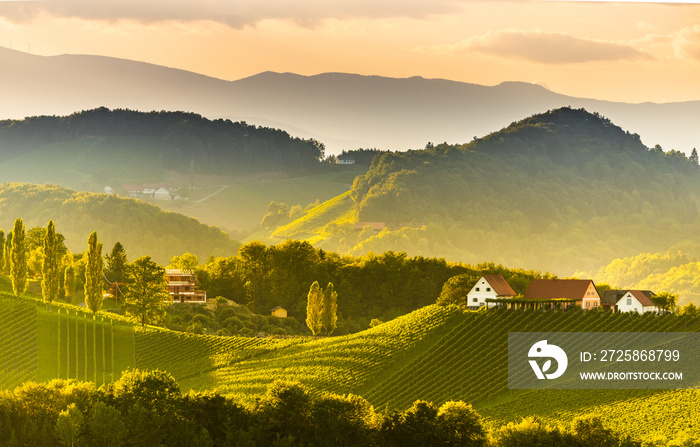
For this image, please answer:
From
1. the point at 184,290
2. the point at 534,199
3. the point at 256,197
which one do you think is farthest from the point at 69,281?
the point at 256,197

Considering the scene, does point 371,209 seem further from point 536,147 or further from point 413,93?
point 413,93

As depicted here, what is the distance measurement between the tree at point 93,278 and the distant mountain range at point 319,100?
27.1 ft

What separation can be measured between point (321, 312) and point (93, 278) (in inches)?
436

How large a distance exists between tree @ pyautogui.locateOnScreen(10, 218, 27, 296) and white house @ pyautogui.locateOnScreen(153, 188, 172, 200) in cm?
6344

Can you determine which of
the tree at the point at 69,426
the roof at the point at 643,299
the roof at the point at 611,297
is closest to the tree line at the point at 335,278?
the roof at the point at 611,297

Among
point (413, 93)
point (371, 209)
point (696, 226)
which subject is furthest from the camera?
point (696, 226)

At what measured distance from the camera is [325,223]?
8256 centimetres

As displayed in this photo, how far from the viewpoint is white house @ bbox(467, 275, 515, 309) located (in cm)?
3956

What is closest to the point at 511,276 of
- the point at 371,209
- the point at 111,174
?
the point at 371,209

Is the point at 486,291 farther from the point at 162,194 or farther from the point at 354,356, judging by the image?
the point at 162,194

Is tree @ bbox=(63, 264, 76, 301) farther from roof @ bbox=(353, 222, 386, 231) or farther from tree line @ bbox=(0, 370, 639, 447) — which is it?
roof @ bbox=(353, 222, 386, 231)

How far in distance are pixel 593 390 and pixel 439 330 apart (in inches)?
336

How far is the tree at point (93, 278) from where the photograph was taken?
124 ft

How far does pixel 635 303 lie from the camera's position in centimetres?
3750
